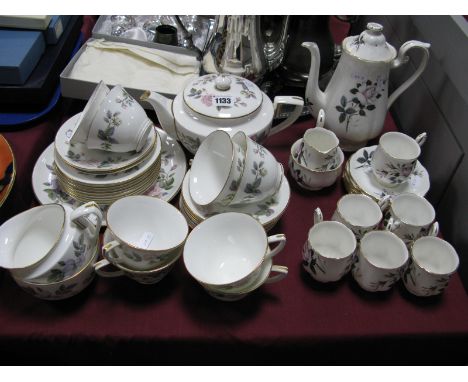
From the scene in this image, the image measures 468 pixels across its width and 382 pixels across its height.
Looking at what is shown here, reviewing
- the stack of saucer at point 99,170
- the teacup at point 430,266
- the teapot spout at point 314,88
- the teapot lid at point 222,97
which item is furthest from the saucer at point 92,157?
the teacup at point 430,266

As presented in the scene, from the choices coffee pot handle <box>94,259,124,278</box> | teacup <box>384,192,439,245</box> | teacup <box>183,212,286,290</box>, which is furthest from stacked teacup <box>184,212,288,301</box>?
teacup <box>384,192,439,245</box>

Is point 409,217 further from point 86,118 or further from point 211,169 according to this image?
point 86,118

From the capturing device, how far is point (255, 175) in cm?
66

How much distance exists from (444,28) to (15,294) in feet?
3.14

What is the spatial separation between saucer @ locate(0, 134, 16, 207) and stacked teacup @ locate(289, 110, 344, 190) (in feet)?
1.62

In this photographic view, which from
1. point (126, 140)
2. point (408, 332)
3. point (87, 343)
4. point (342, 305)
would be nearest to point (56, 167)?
point (126, 140)

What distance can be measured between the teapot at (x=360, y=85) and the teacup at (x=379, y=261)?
0.84 ft

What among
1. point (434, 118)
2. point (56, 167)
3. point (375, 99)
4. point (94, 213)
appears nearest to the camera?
point (94, 213)

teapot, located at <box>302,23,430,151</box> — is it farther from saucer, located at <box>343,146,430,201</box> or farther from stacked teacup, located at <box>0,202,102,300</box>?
stacked teacup, located at <box>0,202,102,300</box>

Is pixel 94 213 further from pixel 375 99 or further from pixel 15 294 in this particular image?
pixel 375 99

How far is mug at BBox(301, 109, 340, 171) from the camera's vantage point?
0.77 meters

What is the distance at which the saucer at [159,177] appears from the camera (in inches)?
28.7

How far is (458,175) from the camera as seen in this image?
0.85 meters

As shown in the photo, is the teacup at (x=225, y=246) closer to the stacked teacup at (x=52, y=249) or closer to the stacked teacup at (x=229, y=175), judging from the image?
the stacked teacup at (x=229, y=175)
